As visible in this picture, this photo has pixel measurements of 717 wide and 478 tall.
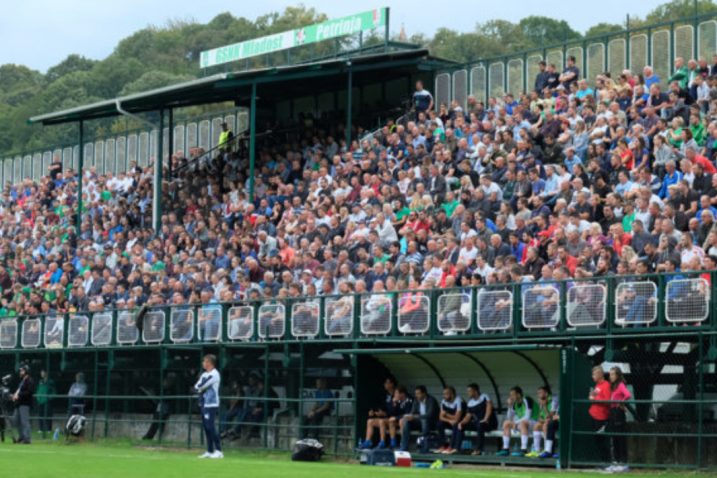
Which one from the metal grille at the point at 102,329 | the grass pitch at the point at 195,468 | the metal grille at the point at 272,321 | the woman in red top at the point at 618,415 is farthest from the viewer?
the metal grille at the point at 102,329

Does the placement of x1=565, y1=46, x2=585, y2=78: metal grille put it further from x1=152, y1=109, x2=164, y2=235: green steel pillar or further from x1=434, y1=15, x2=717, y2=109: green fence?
x1=152, y1=109, x2=164, y2=235: green steel pillar

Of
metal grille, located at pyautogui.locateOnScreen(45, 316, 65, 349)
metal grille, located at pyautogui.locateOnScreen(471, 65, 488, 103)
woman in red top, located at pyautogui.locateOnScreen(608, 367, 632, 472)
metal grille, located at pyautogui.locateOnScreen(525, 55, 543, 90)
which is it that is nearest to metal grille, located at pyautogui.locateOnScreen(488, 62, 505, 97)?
metal grille, located at pyautogui.locateOnScreen(471, 65, 488, 103)

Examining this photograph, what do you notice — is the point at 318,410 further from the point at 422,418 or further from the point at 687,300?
the point at 687,300

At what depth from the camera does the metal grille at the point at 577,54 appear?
3716 cm

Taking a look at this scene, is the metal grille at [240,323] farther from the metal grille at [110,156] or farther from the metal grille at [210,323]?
the metal grille at [110,156]

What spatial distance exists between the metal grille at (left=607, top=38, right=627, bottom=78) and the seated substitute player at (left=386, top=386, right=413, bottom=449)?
11.4m

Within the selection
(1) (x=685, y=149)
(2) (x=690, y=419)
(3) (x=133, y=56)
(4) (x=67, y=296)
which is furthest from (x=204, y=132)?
(3) (x=133, y=56)

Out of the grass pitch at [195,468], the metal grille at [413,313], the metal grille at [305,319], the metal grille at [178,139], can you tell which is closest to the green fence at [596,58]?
the metal grille at [413,313]

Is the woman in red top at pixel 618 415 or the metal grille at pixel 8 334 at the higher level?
the metal grille at pixel 8 334

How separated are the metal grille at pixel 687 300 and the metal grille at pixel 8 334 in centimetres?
1995

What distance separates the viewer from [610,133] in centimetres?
2966

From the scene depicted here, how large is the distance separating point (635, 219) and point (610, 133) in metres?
4.39

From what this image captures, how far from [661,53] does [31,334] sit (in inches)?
657

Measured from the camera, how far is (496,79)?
3925cm
